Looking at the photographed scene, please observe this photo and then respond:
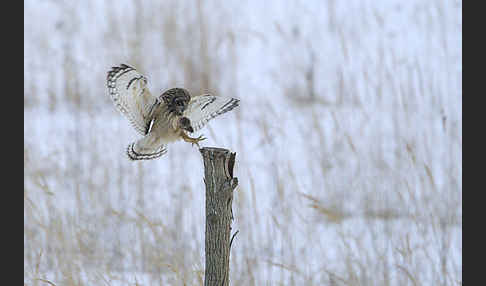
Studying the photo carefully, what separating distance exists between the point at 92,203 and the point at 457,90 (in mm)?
2878

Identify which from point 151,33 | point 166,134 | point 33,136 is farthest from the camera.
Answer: point 151,33

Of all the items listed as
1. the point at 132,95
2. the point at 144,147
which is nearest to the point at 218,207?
the point at 144,147

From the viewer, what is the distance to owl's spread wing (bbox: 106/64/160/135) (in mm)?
1373

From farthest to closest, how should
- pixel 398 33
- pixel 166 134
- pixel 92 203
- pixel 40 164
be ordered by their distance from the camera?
pixel 398 33, pixel 40 164, pixel 92 203, pixel 166 134

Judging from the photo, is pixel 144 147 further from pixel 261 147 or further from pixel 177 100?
pixel 261 147

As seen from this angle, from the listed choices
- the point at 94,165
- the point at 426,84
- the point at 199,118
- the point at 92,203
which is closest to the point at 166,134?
the point at 199,118

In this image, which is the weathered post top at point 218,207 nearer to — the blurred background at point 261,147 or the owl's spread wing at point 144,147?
the owl's spread wing at point 144,147

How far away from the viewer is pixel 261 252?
2.99 meters

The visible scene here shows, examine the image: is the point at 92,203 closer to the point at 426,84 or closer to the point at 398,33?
the point at 426,84

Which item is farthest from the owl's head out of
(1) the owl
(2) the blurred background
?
(2) the blurred background

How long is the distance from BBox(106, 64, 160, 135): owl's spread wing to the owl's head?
5 cm

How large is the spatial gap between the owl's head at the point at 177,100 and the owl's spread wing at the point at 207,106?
1.1 inches

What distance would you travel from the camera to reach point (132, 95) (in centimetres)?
140

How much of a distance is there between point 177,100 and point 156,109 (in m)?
0.08
